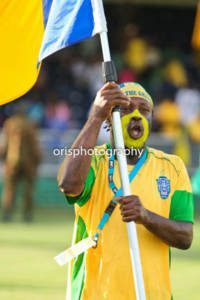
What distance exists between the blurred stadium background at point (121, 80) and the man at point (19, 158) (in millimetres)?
429

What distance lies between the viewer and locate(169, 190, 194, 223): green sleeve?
21.1 ft

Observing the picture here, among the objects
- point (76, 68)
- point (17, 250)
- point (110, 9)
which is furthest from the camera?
point (110, 9)

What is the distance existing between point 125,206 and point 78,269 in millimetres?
678

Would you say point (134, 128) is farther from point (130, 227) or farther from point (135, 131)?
point (130, 227)

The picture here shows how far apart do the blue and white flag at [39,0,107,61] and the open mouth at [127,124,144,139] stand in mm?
669

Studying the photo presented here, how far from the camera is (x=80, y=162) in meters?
6.06

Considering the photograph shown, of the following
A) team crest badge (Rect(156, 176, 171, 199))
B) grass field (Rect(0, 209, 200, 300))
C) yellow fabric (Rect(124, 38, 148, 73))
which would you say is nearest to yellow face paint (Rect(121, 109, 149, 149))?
team crest badge (Rect(156, 176, 171, 199))

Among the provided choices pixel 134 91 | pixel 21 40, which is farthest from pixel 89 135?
pixel 21 40

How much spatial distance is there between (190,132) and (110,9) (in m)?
6.61

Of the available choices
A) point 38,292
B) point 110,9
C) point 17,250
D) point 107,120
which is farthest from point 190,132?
point 107,120

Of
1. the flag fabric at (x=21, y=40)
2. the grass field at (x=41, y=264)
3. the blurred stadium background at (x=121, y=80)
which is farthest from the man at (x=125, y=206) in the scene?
the blurred stadium background at (x=121, y=80)

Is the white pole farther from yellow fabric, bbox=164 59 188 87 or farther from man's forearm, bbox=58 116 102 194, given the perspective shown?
yellow fabric, bbox=164 59 188 87

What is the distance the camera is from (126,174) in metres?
6.09

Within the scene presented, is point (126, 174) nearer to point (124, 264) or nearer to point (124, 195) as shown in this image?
point (124, 195)
